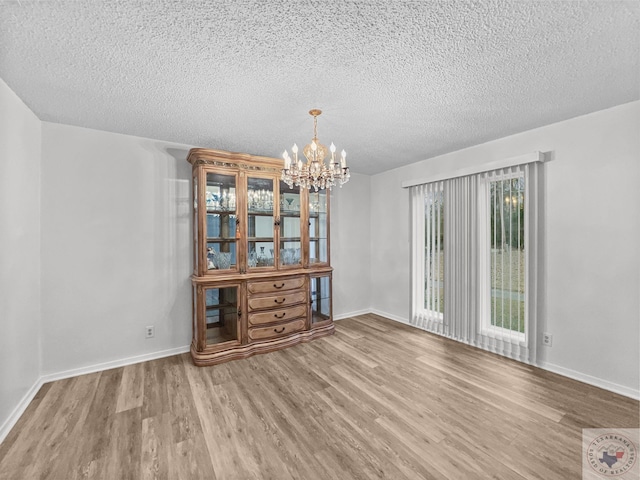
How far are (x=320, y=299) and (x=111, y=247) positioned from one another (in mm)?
2595

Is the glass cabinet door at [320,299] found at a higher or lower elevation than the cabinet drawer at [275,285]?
lower

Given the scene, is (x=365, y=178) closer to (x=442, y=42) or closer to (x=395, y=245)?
(x=395, y=245)

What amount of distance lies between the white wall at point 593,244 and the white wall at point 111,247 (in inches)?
157

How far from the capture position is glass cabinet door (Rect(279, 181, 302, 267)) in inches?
144

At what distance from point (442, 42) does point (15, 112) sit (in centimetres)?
314

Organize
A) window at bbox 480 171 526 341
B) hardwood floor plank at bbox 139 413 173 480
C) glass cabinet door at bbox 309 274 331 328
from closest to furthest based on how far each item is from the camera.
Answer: hardwood floor plank at bbox 139 413 173 480, window at bbox 480 171 526 341, glass cabinet door at bbox 309 274 331 328

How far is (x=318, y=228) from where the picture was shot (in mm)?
4070

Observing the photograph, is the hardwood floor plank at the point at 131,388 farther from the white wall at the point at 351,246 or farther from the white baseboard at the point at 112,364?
the white wall at the point at 351,246

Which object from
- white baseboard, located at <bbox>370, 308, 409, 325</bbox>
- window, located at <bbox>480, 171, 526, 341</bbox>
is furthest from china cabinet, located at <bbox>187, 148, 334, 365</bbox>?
window, located at <bbox>480, 171, 526, 341</bbox>

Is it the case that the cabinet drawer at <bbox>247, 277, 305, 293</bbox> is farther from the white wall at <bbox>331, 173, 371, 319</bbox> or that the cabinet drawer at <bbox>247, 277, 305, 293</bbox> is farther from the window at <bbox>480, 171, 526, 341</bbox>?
the window at <bbox>480, 171, 526, 341</bbox>

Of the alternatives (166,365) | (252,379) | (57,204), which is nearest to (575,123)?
(252,379)

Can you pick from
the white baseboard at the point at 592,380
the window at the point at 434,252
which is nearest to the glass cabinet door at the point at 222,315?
the window at the point at 434,252

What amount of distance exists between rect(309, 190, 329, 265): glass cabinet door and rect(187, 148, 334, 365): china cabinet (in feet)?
0.37

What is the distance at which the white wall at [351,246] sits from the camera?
15.6 ft
